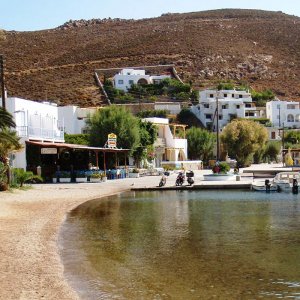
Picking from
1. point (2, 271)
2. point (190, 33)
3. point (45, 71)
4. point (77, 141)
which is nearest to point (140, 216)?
point (2, 271)

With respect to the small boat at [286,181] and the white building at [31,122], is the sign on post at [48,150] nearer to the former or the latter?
the white building at [31,122]

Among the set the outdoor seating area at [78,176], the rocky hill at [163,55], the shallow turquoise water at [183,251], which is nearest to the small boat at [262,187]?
the shallow turquoise water at [183,251]

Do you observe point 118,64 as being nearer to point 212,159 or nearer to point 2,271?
point 212,159

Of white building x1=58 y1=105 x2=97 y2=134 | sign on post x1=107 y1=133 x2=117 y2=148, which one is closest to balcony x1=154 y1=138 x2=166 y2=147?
white building x1=58 y1=105 x2=97 y2=134

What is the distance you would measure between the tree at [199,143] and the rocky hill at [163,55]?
3650 cm

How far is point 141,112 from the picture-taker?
95.2 metres

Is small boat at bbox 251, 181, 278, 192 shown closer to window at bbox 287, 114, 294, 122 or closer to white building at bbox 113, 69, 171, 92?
window at bbox 287, 114, 294, 122

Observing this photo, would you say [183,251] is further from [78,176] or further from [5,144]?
[78,176]

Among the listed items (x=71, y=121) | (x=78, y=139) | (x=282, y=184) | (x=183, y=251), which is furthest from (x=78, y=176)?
(x=183, y=251)

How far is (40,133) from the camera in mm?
48281

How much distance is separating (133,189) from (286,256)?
24430 millimetres

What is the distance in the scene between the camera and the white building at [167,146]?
68.5 meters

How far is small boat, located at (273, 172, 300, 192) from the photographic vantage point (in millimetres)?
38125

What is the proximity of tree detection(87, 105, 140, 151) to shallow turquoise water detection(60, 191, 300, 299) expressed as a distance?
95.0ft
